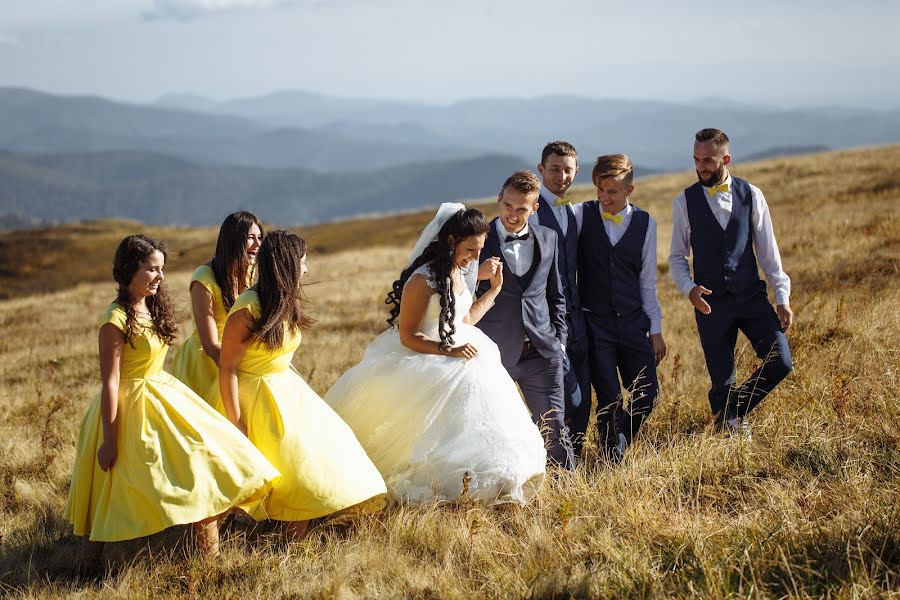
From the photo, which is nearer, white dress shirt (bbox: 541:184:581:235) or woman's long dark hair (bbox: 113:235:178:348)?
woman's long dark hair (bbox: 113:235:178:348)

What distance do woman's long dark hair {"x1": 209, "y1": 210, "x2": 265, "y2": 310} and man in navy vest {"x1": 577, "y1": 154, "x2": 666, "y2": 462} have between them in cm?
250

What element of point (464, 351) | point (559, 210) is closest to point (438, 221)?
point (464, 351)

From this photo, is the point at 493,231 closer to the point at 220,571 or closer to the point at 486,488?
the point at 486,488

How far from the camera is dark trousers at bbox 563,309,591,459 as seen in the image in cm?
596

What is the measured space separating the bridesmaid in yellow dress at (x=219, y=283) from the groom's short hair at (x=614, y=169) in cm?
251

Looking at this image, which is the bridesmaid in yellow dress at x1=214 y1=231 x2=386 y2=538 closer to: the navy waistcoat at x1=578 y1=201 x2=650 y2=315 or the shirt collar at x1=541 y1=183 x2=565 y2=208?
the shirt collar at x1=541 y1=183 x2=565 y2=208

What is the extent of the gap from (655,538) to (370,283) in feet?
64.8

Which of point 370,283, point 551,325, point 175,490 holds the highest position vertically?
point 551,325

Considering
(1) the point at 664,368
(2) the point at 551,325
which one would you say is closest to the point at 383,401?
(2) the point at 551,325

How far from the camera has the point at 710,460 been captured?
209 inches

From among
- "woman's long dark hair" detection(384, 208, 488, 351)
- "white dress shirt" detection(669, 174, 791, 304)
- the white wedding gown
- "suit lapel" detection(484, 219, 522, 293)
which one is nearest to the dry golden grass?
the white wedding gown

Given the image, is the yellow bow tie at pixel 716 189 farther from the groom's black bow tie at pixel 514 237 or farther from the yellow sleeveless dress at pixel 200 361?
the yellow sleeveless dress at pixel 200 361

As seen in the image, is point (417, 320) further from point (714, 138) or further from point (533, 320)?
point (714, 138)

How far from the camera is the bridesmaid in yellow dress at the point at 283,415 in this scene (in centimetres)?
481
